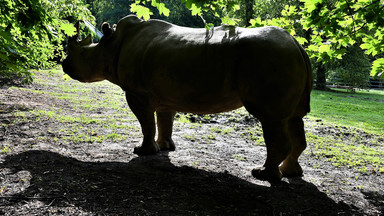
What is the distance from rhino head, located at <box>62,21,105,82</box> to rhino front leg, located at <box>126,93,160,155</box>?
0.72m

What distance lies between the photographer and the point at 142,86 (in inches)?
169

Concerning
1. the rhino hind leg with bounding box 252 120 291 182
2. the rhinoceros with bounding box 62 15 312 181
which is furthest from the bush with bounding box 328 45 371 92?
the rhino hind leg with bounding box 252 120 291 182

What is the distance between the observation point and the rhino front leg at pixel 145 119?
4406mm

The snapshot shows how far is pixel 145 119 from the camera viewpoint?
448 cm

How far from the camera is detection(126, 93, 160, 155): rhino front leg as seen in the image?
441 cm

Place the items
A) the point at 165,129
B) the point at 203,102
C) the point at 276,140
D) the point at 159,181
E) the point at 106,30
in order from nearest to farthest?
the point at 276,140, the point at 159,181, the point at 203,102, the point at 106,30, the point at 165,129

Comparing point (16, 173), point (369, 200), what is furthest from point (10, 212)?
point (369, 200)

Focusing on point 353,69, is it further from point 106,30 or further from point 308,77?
point 106,30

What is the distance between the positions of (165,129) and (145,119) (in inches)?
24.9

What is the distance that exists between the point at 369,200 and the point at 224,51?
2433 millimetres

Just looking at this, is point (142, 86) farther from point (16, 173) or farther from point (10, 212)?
point (10, 212)

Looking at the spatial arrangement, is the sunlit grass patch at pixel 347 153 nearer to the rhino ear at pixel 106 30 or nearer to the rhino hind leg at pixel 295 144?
the rhino hind leg at pixel 295 144

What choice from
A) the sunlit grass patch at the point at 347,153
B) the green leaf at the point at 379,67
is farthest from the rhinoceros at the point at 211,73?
the green leaf at the point at 379,67

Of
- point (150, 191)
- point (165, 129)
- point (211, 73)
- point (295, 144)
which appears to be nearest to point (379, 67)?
point (295, 144)
